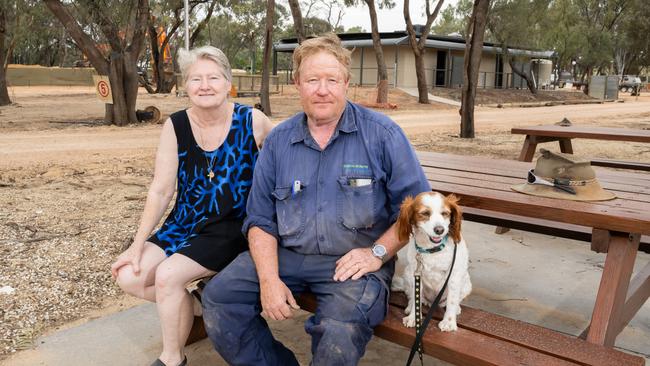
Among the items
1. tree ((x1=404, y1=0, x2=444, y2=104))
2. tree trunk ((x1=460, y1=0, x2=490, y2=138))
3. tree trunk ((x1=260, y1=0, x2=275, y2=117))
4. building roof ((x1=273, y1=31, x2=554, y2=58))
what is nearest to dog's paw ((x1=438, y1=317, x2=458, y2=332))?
tree trunk ((x1=460, y1=0, x2=490, y2=138))

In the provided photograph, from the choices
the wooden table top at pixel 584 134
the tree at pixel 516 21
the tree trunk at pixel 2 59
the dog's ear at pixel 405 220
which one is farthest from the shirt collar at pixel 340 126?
the tree at pixel 516 21

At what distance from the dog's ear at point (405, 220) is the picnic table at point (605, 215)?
1.82ft

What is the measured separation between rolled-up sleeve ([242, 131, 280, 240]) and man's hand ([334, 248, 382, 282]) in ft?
1.24

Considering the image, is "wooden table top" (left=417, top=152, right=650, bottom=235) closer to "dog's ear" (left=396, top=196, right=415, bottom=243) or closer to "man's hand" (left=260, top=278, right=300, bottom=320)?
"dog's ear" (left=396, top=196, right=415, bottom=243)

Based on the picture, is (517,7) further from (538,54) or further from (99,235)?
(99,235)

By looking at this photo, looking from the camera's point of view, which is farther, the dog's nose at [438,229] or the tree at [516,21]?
the tree at [516,21]

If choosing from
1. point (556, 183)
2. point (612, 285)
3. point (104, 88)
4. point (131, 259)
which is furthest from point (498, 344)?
point (104, 88)

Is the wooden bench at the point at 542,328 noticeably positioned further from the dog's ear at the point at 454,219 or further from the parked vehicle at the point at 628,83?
the parked vehicle at the point at 628,83

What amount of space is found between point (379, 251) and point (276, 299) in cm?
48

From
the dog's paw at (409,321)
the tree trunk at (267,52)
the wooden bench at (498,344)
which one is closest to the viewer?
the wooden bench at (498,344)

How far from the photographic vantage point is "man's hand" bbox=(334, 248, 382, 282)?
246 cm

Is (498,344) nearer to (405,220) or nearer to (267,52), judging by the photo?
(405,220)

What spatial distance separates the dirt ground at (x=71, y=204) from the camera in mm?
3715

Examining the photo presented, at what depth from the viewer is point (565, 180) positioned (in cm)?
275
